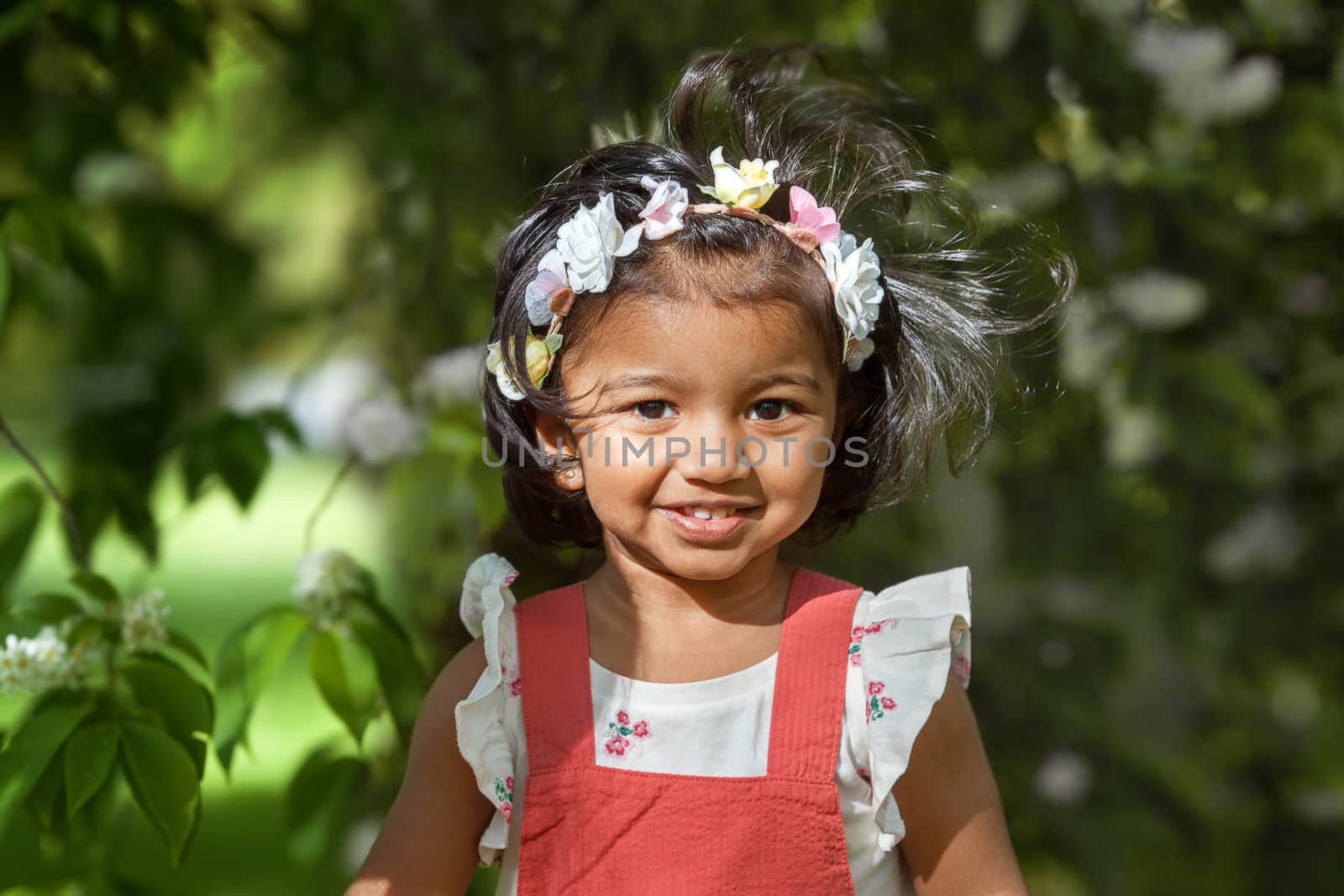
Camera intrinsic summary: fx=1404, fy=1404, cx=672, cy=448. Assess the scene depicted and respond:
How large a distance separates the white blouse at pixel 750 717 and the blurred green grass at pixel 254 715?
0.38 meters

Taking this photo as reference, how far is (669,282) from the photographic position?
1359 millimetres

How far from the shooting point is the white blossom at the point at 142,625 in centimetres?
160

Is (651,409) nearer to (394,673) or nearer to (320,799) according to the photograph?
(394,673)

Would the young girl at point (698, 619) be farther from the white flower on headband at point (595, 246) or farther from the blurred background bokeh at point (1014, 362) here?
the blurred background bokeh at point (1014, 362)

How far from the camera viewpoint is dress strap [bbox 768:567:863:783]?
4.49ft

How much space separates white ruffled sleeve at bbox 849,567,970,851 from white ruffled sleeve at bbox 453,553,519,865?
35cm

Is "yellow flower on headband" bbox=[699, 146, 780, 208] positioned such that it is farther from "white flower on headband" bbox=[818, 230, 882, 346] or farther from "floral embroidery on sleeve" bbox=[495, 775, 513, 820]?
"floral embroidery on sleeve" bbox=[495, 775, 513, 820]

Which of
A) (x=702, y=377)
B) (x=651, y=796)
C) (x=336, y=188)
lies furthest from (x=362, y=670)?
(x=336, y=188)

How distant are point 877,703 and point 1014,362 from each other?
2.55ft

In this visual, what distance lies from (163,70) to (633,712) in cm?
159

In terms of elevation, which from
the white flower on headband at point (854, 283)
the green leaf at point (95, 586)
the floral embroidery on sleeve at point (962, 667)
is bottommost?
the floral embroidery on sleeve at point (962, 667)

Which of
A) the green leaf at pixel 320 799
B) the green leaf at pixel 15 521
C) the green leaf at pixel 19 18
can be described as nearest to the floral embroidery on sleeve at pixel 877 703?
the green leaf at pixel 320 799

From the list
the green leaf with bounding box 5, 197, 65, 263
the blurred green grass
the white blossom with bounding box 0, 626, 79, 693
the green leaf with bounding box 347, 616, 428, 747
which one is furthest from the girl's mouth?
the green leaf with bounding box 5, 197, 65, 263

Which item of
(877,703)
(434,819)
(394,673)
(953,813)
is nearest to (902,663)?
(877,703)
